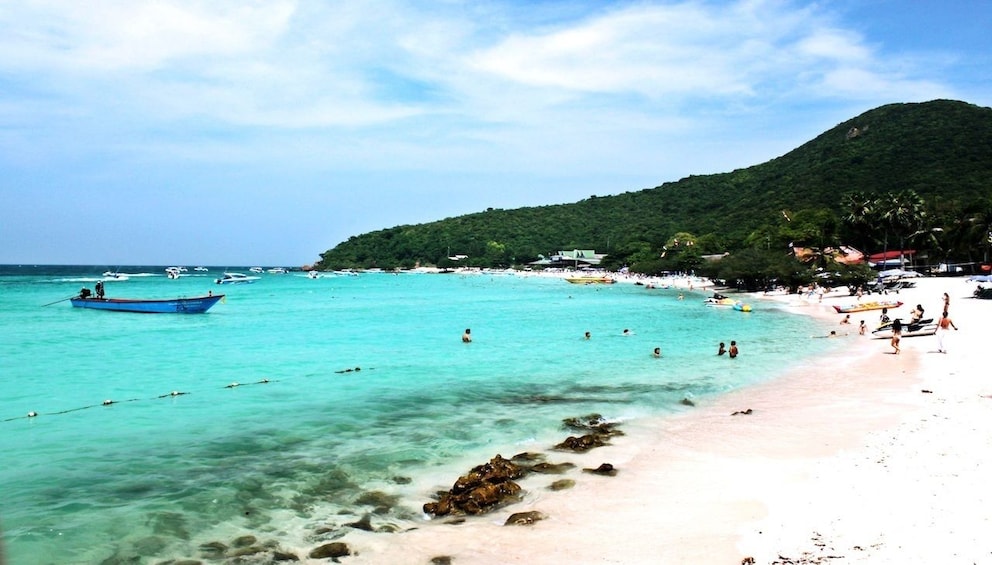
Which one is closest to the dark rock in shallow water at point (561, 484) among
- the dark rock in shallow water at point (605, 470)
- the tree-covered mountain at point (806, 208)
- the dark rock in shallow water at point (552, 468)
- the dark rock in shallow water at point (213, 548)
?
the dark rock in shallow water at point (552, 468)

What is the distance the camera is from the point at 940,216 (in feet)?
235

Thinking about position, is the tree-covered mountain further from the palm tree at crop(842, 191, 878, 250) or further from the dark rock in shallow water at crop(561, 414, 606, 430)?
the dark rock in shallow water at crop(561, 414, 606, 430)

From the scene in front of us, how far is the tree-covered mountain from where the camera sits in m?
73.8

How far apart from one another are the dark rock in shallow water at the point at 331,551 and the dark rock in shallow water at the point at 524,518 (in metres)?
2.14

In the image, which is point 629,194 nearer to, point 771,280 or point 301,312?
point 771,280

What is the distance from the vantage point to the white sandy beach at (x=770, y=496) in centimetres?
759

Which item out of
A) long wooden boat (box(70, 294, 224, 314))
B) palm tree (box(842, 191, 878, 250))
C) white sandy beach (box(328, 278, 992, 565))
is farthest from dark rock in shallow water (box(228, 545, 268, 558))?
palm tree (box(842, 191, 878, 250))

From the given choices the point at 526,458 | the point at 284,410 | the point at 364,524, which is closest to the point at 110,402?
the point at 284,410

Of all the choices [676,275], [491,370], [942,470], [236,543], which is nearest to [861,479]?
[942,470]

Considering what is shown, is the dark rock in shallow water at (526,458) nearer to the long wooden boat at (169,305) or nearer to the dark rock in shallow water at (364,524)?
the dark rock in shallow water at (364,524)

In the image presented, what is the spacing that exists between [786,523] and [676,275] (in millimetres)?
97509

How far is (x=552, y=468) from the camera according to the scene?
11.4 meters

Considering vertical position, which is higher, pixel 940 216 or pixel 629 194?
pixel 629 194

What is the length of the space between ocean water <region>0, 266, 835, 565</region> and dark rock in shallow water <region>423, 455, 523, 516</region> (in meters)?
0.44
